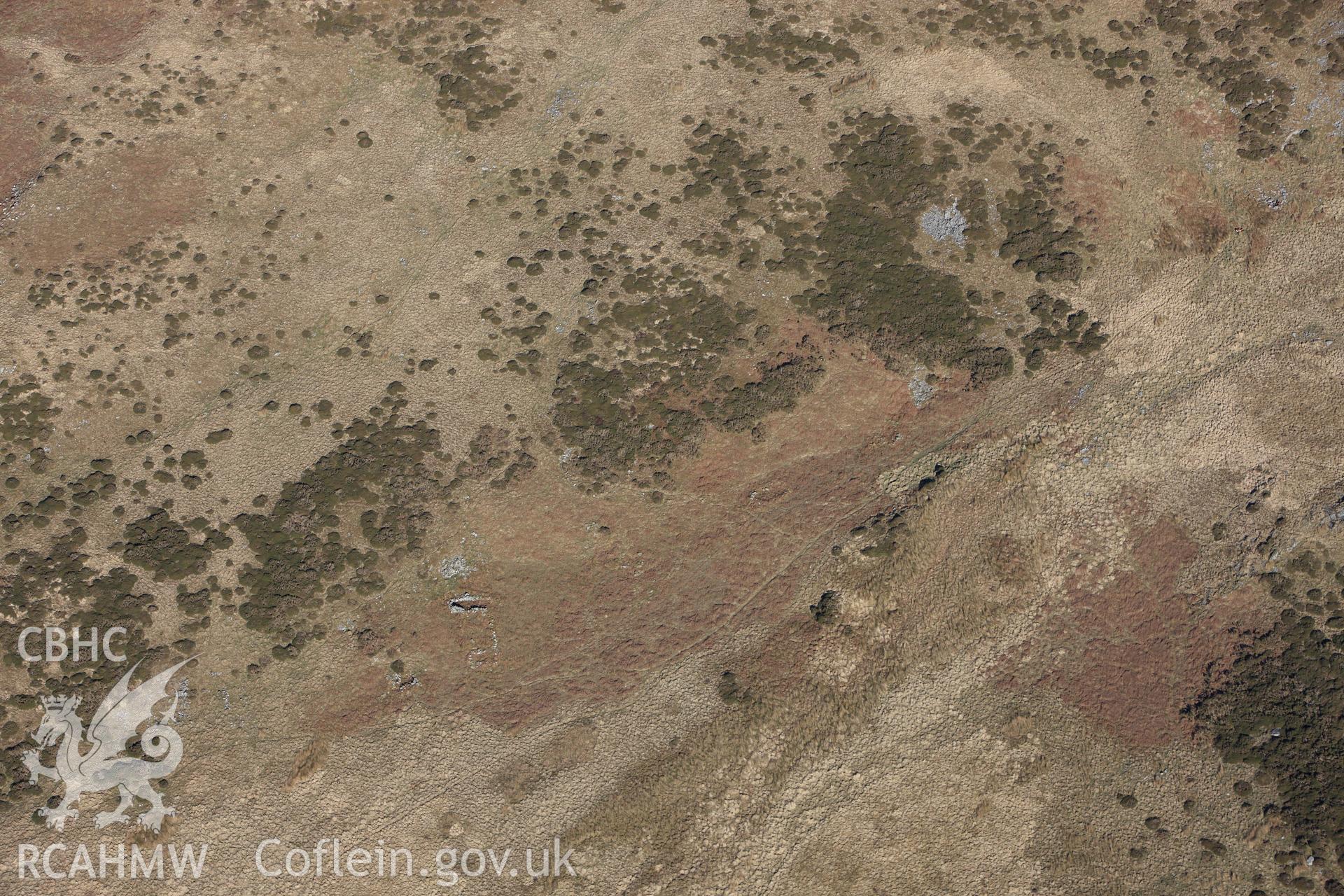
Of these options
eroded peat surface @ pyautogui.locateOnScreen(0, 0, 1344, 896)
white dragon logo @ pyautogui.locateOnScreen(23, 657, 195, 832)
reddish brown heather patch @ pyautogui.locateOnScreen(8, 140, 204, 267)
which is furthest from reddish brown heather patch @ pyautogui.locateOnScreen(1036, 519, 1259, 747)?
reddish brown heather patch @ pyautogui.locateOnScreen(8, 140, 204, 267)

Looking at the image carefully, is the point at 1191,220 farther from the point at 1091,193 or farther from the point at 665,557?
the point at 665,557

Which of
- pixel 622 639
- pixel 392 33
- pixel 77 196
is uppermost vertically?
pixel 392 33

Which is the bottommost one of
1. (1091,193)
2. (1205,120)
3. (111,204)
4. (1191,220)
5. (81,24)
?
(1191,220)

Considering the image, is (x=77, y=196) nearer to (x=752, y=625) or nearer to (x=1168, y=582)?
(x=752, y=625)

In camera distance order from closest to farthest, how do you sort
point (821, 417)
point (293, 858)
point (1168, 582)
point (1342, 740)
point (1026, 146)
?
point (293, 858) → point (1342, 740) → point (1168, 582) → point (821, 417) → point (1026, 146)

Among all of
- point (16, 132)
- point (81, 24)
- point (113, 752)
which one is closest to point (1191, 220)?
point (113, 752)

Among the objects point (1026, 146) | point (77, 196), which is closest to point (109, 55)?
point (77, 196)
